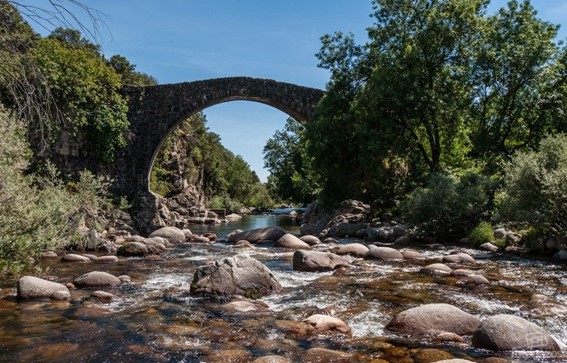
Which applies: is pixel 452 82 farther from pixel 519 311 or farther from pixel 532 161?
pixel 519 311

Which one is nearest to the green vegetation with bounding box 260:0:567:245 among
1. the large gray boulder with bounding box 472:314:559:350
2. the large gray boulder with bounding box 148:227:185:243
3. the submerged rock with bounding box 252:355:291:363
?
the large gray boulder with bounding box 148:227:185:243

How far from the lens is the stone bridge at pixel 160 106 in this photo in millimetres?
21125

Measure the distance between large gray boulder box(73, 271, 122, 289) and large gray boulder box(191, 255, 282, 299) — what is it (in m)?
1.61

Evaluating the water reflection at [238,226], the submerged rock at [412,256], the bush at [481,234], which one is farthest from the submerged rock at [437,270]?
the water reflection at [238,226]

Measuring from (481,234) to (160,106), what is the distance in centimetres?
1477

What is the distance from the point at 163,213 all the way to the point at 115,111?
503 cm

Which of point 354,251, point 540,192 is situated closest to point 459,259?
point 354,251

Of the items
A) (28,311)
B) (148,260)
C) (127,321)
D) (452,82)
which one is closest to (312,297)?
(127,321)

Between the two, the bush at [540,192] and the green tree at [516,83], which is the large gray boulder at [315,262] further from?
the green tree at [516,83]

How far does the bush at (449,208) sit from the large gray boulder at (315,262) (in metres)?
5.79

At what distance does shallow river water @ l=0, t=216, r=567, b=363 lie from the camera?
442 cm

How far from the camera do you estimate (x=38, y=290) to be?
649cm

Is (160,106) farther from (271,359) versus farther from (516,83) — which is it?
(271,359)

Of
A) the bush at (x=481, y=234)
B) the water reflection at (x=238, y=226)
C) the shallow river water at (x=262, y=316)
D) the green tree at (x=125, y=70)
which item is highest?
the green tree at (x=125, y=70)
